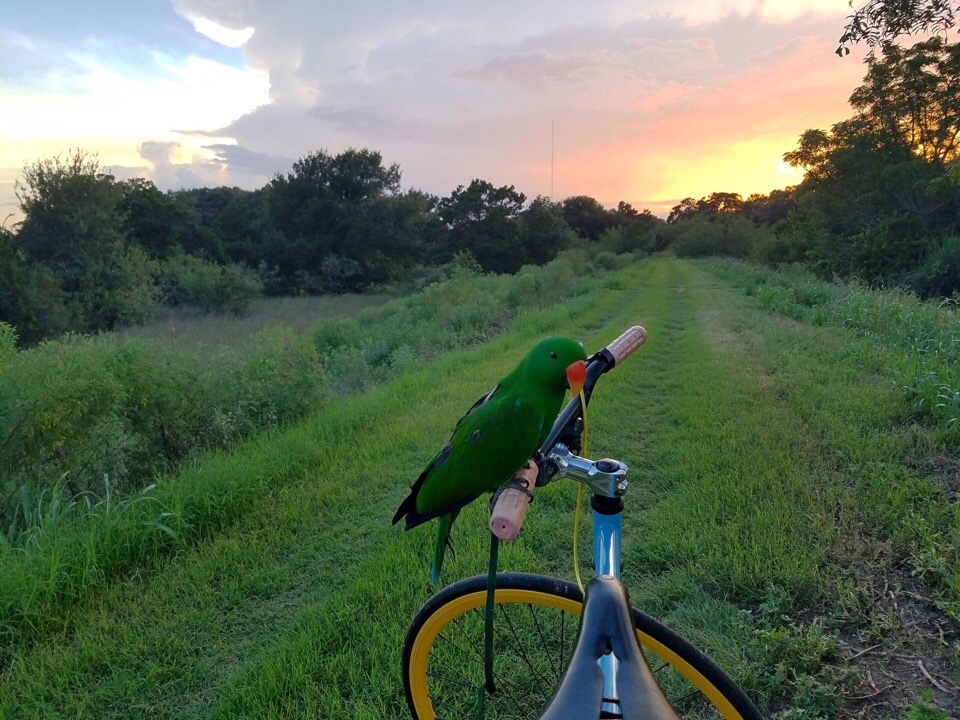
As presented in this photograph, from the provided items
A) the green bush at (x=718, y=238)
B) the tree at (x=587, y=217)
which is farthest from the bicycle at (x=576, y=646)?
the tree at (x=587, y=217)

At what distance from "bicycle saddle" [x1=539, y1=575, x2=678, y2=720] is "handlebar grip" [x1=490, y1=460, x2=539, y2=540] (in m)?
0.16

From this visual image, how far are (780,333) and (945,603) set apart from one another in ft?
21.5

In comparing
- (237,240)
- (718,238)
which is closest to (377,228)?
(237,240)

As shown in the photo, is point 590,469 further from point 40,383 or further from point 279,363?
point 279,363

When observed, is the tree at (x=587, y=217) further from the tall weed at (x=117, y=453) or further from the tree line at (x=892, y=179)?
the tall weed at (x=117, y=453)

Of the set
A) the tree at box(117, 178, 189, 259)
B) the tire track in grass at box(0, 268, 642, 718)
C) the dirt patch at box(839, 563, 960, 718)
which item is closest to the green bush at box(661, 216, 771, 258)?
the tree at box(117, 178, 189, 259)

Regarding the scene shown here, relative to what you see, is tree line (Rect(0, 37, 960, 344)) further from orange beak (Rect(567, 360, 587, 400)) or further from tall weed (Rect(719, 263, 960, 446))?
orange beak (Rect(567, 360, 587, 400))

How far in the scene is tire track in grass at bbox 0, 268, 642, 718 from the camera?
87.0 inches

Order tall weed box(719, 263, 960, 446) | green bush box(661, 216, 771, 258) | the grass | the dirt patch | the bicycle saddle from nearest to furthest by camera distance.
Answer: the bicycle saddle, the dirt patch, tall weed box(719, 263, 960, 446), the grass, green bush box(661, 216, 771, 258)

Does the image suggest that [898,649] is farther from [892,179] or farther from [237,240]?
[237,240]

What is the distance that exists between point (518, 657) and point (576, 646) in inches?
60.5

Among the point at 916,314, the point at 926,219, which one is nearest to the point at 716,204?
the point at 926,219

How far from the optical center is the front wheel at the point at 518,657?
1221mm

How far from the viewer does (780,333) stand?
26.7 feet
